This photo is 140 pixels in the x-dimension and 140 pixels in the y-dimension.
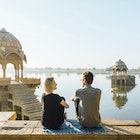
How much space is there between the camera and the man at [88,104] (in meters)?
4.21

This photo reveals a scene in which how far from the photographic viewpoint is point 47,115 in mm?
4371

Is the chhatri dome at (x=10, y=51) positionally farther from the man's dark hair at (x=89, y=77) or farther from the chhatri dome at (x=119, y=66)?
the chhatri dome at (x=119, y=66)

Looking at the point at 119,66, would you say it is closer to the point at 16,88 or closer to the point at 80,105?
the point at 16,88

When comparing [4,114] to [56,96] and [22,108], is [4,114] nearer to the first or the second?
[56,96]

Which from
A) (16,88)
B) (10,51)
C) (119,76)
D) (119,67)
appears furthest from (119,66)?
(16,88)

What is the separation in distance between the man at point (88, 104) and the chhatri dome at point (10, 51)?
66.7ft

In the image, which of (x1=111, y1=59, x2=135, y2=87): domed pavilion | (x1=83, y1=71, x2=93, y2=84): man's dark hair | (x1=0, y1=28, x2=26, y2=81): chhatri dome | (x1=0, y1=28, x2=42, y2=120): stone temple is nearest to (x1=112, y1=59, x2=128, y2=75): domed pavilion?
(x1=111, y1=59, x2=135, y2=87): domed pavilion

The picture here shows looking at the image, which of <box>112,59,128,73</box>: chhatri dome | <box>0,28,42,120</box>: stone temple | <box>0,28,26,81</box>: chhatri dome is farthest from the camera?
<box>112,59,128,73</box>: chhatri dome

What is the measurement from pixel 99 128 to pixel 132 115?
2516 centimetres

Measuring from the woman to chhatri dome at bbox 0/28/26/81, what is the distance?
20006mm

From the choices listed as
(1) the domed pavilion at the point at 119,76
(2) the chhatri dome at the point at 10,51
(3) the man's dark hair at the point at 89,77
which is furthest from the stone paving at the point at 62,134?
(1) the domed pavilion at the point at 119,76

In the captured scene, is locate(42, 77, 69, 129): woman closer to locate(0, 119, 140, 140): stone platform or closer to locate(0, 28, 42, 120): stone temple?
locate(0, 119, 140, 140): stone platform

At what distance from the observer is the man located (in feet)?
13.8

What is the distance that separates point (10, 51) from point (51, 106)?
20.4 metres
